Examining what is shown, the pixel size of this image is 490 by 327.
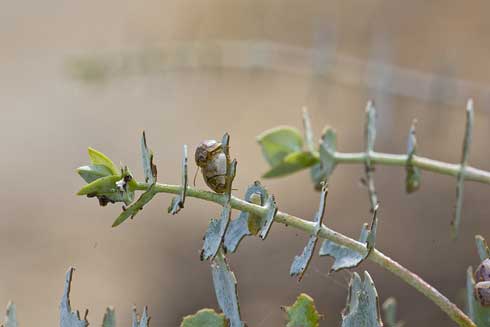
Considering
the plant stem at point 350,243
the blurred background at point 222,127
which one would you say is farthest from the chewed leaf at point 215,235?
the blurred background at point 222,127

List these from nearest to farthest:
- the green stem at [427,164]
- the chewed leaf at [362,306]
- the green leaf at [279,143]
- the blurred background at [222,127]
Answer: the chewed leaf at [362,306], the green stem at [427,164], the green leaf at [279,143], the blurred background at [222,127]

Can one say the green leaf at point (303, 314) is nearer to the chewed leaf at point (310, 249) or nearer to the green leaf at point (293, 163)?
the chewed leaf at point (310, 249)

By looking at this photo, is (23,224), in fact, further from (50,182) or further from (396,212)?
(396,212)

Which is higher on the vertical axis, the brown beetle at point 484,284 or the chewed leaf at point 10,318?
the brown beetle at point 484,284

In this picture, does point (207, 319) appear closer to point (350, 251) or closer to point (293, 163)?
point (350, 251)

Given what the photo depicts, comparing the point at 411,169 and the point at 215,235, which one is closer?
the point at 215,235

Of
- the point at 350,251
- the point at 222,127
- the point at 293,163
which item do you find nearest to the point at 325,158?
the point at 293,163
